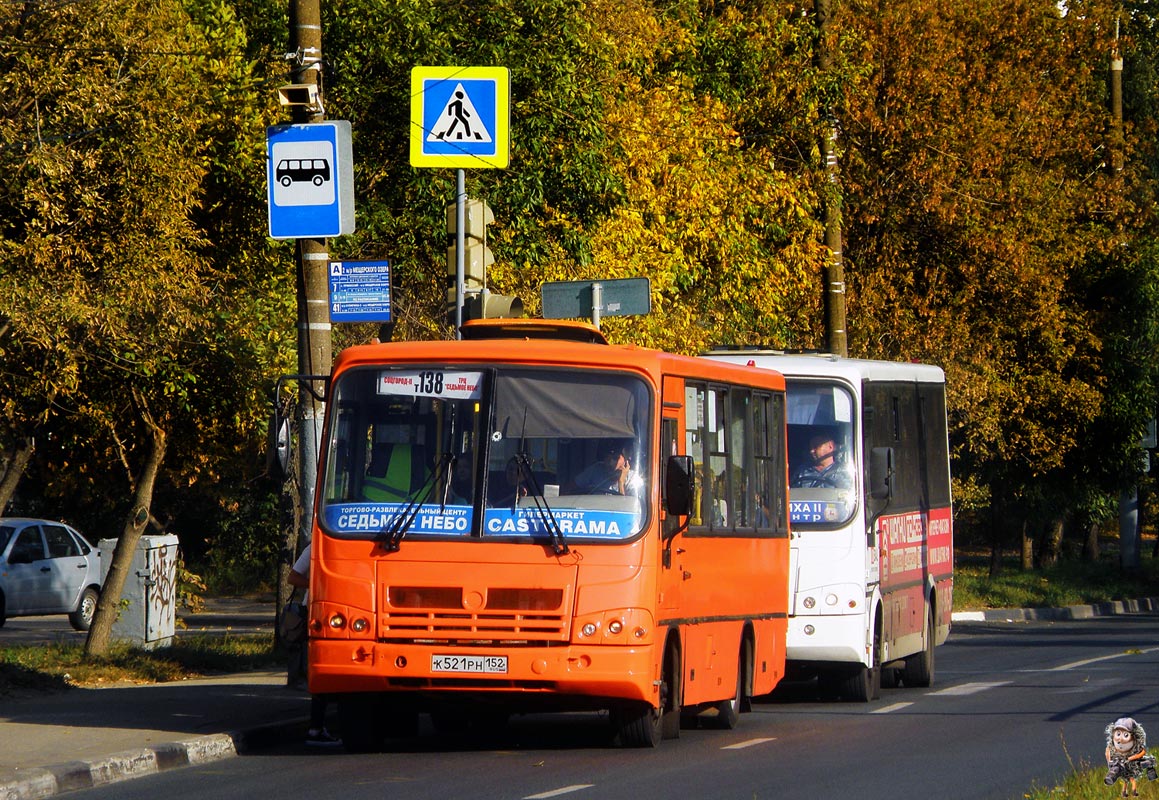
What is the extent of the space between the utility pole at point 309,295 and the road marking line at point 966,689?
6765 millimetres

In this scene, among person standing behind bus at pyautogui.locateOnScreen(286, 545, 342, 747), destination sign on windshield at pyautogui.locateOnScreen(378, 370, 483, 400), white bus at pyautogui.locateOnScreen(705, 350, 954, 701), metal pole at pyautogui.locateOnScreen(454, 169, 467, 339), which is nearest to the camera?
destination sign on windshield at pyautogui.locateOnScreen(378, 370, 483, 400)

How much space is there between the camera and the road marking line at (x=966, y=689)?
61.5 ft

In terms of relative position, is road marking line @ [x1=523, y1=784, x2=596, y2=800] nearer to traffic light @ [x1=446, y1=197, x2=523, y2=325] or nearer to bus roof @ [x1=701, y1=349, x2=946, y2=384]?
traffic light @ [x1=446, y1=197, x2=523, y2=325]

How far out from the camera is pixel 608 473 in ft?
41.2

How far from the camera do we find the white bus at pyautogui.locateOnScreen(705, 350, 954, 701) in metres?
17.3

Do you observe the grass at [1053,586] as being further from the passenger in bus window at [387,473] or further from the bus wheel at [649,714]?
the passenger in bus window at [387,473]

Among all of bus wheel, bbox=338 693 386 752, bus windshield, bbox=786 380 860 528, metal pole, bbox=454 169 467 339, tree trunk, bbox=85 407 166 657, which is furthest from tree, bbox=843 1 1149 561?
bus wheel, bbox=338 693 386 752

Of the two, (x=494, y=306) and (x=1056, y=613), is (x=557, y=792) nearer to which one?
(x=494, y=306)

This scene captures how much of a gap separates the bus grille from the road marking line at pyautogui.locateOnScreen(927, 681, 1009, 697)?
756 centimetres

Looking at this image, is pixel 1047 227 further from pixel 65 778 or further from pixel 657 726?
pixel 65 778

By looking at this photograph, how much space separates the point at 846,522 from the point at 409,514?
19.8 ft

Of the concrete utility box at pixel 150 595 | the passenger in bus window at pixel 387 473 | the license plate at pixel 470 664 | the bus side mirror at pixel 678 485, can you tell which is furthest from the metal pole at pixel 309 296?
the concrete utility box at pixel 150 595

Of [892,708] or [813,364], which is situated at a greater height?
[813,364]

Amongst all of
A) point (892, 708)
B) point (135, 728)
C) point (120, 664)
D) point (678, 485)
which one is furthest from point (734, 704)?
point (120, 664)
